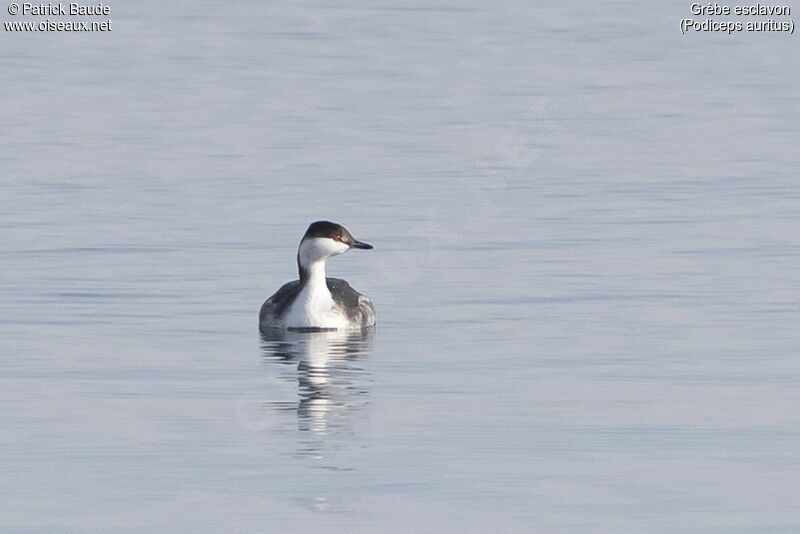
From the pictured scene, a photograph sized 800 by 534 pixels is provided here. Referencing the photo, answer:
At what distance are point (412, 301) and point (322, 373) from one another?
13.6 ft

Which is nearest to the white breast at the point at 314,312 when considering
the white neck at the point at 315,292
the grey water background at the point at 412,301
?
the white neck at the point at 315,292

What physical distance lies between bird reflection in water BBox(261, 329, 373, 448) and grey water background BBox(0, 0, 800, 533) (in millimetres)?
62

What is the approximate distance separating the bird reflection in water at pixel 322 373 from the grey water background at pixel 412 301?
0.20 feet

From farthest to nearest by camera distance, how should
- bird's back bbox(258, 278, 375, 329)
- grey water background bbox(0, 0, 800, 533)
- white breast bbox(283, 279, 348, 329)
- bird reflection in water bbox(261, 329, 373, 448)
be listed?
1. white breast bbox(283, 279, 348, 329)
2. bird's back bbox(258, 278, 375, 329)
3. bird reflection in water bbox(261, 329, 373, 448)
4. grey water background bbox(0, 0, 800, 533)

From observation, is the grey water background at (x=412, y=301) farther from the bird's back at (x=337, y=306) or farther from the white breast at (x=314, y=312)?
the white breast at (x=314, y=312)

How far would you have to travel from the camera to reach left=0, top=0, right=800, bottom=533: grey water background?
15.2m

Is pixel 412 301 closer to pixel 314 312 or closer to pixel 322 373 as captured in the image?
pixel 314 312

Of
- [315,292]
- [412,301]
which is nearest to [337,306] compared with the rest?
[315,292]

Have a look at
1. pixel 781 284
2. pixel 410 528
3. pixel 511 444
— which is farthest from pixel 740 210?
pixel 410 528

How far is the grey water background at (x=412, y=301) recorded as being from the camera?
1523 centimetres

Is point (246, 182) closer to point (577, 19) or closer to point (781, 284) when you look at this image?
point (781, 284)

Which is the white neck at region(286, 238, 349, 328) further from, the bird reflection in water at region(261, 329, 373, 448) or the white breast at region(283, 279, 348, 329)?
the bird reflection in water at region(261, 329, 373, 448)

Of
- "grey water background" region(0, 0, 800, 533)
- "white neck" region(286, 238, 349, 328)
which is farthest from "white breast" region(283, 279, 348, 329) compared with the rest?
"grey water background" region(0, 0, 800, 533)

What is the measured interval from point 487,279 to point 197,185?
897 cm
